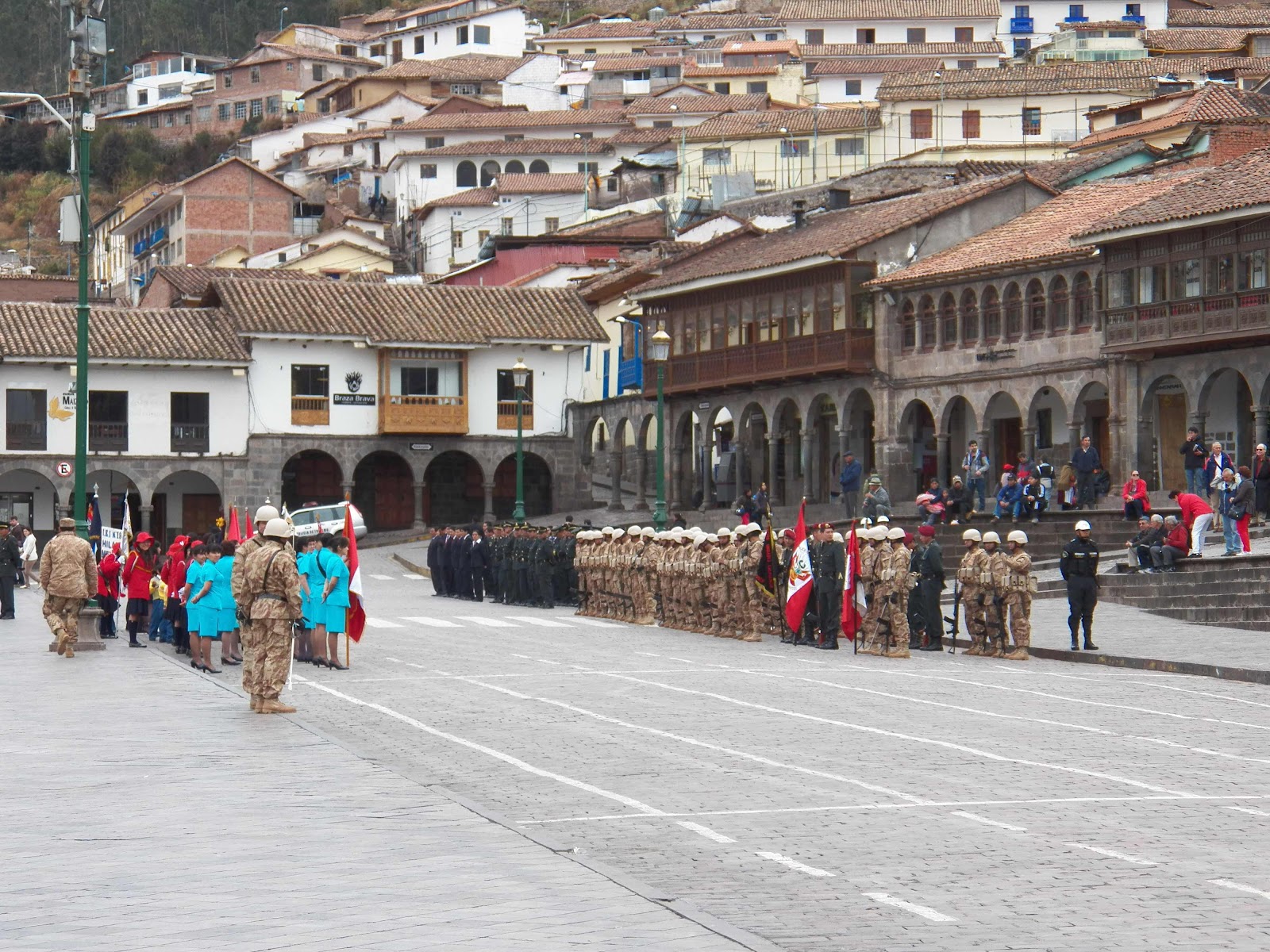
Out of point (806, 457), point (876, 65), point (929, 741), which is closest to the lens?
point (929, 741)

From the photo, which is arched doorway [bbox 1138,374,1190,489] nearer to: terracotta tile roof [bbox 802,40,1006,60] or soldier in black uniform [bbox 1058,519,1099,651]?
soldier in black uniform [bbox 1058,519,1099,651]

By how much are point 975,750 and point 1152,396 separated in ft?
98.0

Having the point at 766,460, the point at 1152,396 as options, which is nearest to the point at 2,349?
the point at 766,460

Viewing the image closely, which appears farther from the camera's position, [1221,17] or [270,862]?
[1221,17]

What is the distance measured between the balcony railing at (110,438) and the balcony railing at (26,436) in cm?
139

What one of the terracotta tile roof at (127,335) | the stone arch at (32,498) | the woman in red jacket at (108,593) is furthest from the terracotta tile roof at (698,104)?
the woman in red jacket at (108,593)

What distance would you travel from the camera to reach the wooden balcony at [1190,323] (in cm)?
4084

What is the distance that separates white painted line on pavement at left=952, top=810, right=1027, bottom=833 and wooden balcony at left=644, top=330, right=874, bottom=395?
129ft

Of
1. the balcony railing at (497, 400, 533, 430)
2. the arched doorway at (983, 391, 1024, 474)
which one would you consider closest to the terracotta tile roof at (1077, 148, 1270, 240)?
the arched doorway at (983, 391, 1024, 474)

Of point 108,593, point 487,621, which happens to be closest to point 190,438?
point 487,621

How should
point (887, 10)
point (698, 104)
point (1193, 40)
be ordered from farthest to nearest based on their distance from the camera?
point (887, 10)
point (698, 104)
point (1193, 40)

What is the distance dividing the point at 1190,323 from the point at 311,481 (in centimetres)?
3155

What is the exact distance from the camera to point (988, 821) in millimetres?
12734

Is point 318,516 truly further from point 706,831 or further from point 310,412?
point 706,831
